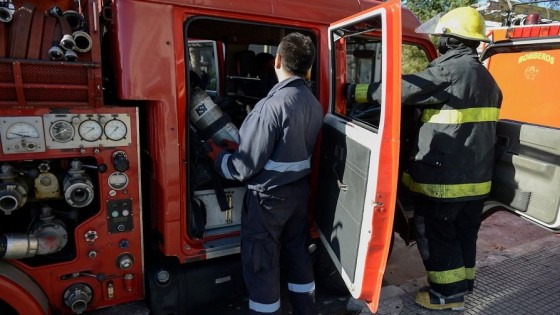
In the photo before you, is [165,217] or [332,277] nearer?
[165,217]

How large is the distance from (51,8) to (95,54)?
34 centimetres

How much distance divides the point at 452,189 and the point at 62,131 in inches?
93.0

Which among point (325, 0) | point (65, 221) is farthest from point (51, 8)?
point (325, 0)

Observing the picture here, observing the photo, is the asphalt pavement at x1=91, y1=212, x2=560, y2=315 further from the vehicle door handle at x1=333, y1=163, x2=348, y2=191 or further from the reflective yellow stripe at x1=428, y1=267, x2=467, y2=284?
the vehicle door handle at x1=333, y1=163, x2=348, y2=191

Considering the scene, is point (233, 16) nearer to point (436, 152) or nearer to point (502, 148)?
point (436, 152)

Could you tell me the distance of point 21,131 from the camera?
5.97ft

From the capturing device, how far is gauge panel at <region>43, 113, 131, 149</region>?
1.89 m

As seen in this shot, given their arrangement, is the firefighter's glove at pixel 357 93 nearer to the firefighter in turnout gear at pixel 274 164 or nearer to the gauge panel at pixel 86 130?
the firefighter in turnout gear at pixel 274 164

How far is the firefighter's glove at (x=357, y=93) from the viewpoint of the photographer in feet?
7.88

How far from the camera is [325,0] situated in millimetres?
2545

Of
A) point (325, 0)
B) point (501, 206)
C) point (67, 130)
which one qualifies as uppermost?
point (325, 0)

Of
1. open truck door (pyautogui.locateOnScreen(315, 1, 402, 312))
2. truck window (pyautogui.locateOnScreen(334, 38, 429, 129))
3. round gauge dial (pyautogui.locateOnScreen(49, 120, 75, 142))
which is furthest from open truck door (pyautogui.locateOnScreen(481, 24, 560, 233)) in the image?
round gauge dial (pyautogui.locateOnScreen(49, 120, 75, 142))

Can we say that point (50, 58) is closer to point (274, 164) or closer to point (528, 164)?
point (274, 164)

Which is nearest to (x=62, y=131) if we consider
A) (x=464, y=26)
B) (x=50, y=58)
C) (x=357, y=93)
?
(x=50, y=58)
